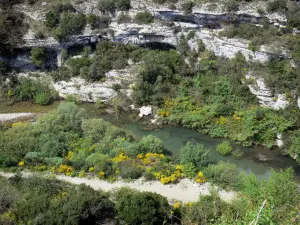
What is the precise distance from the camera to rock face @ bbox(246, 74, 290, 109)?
85.8 ft

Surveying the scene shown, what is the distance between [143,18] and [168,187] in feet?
61.9

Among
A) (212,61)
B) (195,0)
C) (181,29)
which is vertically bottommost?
(212,61)

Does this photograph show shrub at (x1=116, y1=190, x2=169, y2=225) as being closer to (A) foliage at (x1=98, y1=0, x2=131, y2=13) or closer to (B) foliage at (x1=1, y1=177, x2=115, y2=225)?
(B) foliage at (x1=1, y1=177, x2=115, y2=225)

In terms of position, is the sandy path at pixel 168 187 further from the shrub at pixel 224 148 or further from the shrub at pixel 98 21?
the shrub at pixel 98 21

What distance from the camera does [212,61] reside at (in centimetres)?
3058

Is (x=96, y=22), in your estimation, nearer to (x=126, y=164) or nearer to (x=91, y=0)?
(x=91, y=0)

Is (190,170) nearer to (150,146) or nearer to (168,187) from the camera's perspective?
(168,187)

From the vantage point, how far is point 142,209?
50.7 feet

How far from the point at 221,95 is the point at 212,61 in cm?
375

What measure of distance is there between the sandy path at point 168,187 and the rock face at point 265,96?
34.3 feet

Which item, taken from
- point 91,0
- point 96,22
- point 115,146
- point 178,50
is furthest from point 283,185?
point 91,0

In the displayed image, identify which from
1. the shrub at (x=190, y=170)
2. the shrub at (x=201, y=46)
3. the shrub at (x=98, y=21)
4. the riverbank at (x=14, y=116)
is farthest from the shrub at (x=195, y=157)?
the shrub at (x=98, y=21)

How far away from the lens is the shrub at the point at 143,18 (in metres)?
32.7

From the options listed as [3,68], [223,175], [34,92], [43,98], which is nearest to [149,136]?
[223,175]
